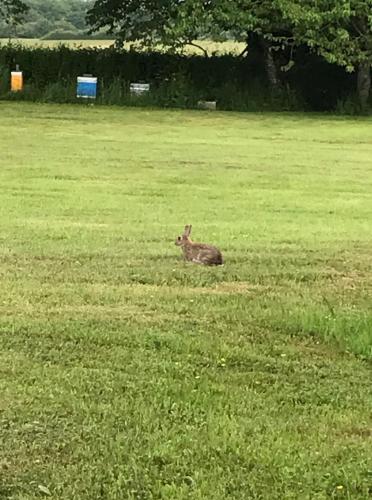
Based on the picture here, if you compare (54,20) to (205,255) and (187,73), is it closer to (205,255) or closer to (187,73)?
(187,73)

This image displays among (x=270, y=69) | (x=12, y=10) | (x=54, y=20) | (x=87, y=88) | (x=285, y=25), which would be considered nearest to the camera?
(x=285, y=25)

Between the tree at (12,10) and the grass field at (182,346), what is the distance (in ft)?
83.5

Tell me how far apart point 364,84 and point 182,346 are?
28.0 metres

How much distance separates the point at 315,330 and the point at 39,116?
2180cm

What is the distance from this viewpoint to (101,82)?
109 feet

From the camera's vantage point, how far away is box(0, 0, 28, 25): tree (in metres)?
38.2

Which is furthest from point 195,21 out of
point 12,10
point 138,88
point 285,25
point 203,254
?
point 203,254

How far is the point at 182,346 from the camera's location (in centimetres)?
598

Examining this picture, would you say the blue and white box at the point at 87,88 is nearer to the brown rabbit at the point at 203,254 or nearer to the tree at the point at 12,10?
the tree at the point at 12,10

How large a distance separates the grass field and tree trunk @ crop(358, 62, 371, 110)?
61.7 ft

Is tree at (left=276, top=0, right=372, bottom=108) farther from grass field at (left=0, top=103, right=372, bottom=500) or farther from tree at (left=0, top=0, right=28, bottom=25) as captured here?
grass field at (left=0, top=103, right=372, bottom=500)

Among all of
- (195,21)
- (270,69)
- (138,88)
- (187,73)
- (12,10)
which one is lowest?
(138,88)

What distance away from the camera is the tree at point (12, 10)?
38191 millimetres

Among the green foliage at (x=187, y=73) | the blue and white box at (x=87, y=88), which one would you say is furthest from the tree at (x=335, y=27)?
the blue and white box at (x=87, y=88)
